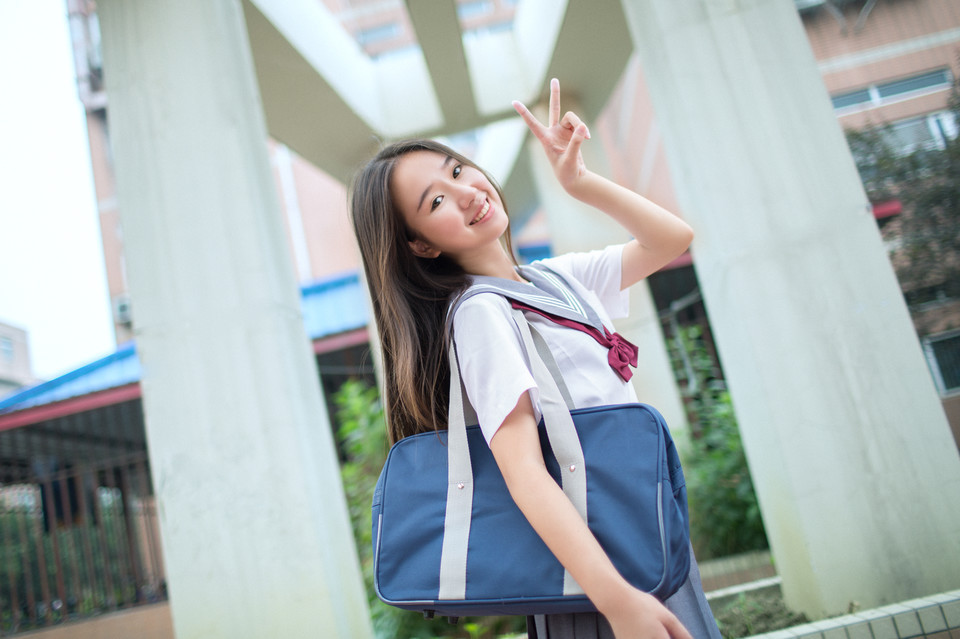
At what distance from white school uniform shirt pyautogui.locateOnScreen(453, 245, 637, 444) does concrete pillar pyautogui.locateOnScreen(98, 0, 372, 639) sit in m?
1.77

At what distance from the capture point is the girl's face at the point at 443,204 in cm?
126

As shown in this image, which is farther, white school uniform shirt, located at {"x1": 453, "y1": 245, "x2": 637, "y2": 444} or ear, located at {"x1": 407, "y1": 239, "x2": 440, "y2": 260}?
ear, located at {"x1": 407, "y1": 239, "x2": 440, "y2": 260}

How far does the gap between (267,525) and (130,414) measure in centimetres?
602

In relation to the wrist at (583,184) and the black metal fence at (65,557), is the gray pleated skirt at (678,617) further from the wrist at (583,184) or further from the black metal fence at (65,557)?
the black metal fence at (65,557)

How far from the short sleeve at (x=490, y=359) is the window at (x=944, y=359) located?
269cm

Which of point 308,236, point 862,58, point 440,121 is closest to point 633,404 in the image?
point 862,58

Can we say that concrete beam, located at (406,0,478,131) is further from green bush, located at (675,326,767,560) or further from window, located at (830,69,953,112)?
green bush, located at (675,326,767,560)

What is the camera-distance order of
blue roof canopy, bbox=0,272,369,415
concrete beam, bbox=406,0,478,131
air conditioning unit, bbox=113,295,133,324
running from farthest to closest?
air conditioning unit, bbox=113,295,133,324
blue roof canopy, bbox=0,272,369,415
concrete beam, bbox=406,0,478,131

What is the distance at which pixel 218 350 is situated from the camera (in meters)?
2.67

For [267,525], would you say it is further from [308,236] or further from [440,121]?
[308,236]

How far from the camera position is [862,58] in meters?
3.27

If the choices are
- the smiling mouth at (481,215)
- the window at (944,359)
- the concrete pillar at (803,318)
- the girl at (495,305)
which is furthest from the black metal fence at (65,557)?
the window at (944,359)

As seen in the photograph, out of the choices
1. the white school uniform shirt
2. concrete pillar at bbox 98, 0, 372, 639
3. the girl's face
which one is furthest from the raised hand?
concrete pillar at bbox 98, 0, 372, 639

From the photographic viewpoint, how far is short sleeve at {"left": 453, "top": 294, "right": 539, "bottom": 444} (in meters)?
0.98
